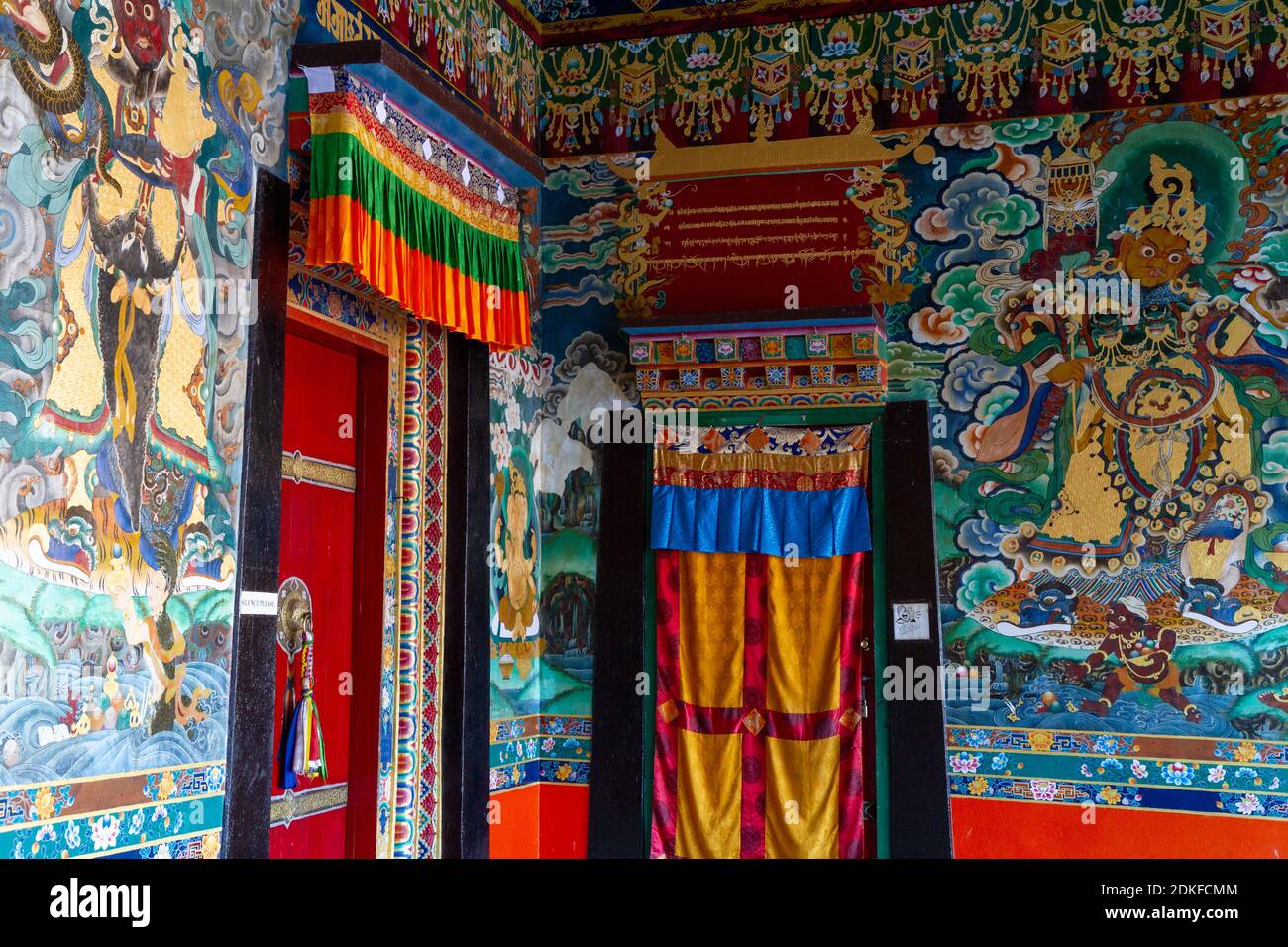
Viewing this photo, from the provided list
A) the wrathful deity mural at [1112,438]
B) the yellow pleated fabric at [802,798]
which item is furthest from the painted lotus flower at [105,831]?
the wrathful deity mural at [1112,438]

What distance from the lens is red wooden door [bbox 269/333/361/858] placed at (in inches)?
158

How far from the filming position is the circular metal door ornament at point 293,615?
13.0 ft

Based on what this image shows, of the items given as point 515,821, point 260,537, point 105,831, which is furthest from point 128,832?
point 515,821

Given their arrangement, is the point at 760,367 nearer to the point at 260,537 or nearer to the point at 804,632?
the point at 804,632

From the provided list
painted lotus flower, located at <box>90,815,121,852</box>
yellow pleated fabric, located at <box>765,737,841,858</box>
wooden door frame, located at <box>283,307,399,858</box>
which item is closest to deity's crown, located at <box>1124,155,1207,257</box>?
yellow pleated fabric, located at <box>765,737,841,858</box>

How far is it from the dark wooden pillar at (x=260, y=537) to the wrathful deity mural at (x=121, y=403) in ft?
0.13

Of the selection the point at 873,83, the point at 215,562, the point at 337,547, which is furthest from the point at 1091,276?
the point at 215,562

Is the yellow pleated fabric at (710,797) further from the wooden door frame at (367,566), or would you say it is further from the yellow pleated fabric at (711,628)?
the wooden door frame at (367,566)

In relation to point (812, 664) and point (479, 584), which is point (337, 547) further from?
point (812, 664)

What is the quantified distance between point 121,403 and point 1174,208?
4.01m

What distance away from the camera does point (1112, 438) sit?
4918mm

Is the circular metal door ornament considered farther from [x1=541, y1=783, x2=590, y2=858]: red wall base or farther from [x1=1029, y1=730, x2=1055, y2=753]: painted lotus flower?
[x1=1029, y1=730, x2=1055, y2=753]: painted lotus flower

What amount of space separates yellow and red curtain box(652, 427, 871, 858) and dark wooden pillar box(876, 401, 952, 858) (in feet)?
0.41

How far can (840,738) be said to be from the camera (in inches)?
197
